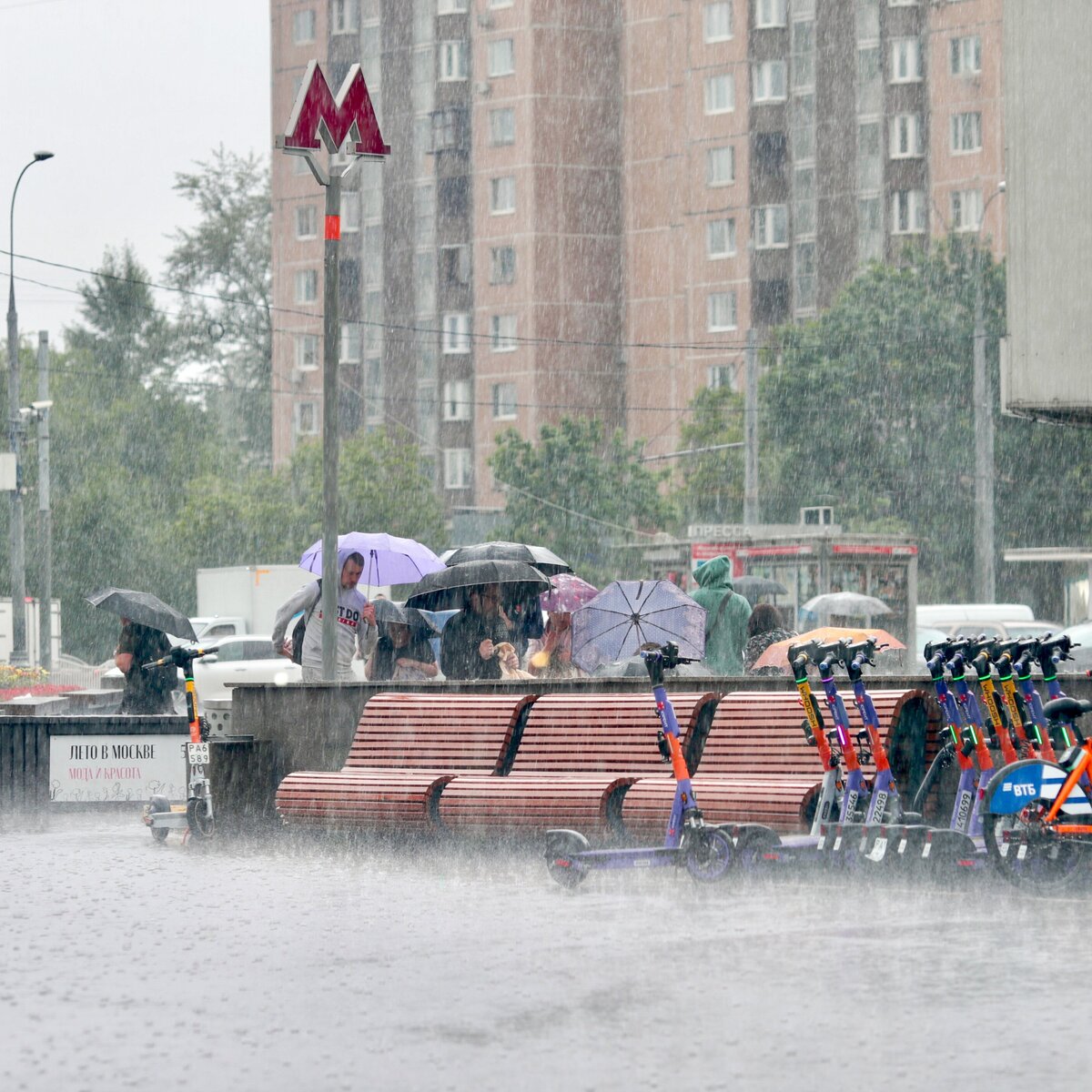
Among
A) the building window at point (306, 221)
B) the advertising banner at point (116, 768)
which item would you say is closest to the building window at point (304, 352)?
the building window at point (306, 221)

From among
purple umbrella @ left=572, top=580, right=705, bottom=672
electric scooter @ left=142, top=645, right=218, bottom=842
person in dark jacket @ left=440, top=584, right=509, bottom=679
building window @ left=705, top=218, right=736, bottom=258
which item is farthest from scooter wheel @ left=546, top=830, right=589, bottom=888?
building window @ left=705, top=218, right=736, bottom=258

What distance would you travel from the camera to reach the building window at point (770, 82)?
3312 inches

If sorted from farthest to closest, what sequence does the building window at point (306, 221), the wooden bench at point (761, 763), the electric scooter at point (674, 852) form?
the building window at point (306, 221) < the wooden bench at point (761, 763) < the electric scooter at point (674, 852)

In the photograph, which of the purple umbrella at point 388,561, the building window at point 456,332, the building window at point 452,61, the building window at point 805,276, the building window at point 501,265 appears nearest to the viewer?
the purple umbrella at point 388,561

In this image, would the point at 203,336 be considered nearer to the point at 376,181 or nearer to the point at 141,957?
the point at 376,181

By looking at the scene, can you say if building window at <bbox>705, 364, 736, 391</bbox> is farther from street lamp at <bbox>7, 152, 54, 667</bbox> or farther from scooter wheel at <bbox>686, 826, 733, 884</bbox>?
scooter wheel at <bbox>686, 826, 733, 884</bbox>

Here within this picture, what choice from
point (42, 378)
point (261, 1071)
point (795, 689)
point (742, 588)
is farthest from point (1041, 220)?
point (42, 378)

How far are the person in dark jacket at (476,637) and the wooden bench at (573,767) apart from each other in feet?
6.38

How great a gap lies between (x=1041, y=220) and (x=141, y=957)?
971 centimetres

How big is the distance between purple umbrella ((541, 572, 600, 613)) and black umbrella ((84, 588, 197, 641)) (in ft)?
14.8

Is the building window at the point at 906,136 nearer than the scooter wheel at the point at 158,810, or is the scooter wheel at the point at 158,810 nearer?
the scooter wheel at the point at 158,810

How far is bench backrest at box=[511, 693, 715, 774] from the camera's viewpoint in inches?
500

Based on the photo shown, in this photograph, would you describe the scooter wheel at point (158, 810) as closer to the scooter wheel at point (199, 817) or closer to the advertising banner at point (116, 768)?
the scooter wheel at point (199, 817)

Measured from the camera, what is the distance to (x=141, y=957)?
8867mm
